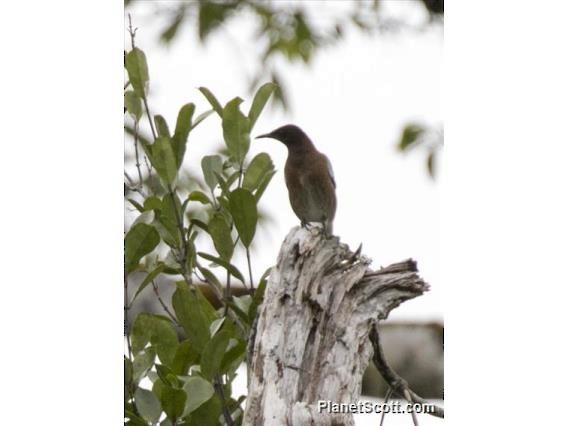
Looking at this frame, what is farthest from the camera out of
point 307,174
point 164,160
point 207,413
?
point 307,174

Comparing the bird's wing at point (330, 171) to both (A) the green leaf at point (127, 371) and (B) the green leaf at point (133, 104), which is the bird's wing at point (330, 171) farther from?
(A) the green leaf at point (127, 371)

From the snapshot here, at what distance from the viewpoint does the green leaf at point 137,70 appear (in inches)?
110

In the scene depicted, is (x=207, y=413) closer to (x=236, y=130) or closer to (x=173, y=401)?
(x=173, y=401)

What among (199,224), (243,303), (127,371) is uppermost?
(199,224)

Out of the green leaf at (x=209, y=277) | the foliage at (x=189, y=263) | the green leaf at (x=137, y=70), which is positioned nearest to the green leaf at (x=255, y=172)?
the foliage at (x=189, y=263)

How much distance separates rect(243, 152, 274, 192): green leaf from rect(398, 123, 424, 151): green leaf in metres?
0.54

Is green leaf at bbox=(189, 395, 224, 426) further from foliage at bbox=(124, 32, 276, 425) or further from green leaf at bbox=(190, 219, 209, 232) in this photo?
green leaf at bbox=(190, 219, 209, 232)

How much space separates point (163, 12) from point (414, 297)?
73.2 inches

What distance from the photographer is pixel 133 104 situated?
2814 millimetres

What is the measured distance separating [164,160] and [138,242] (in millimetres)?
244

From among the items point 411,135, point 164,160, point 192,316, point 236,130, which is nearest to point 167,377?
point 192,316

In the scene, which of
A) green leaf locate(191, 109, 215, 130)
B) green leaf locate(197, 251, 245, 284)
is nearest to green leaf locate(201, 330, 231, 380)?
green leaf locate(197, 251, 245, 284)

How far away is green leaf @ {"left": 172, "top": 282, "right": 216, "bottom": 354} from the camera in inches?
98.9

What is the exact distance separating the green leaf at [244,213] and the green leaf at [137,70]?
1.42 ft
